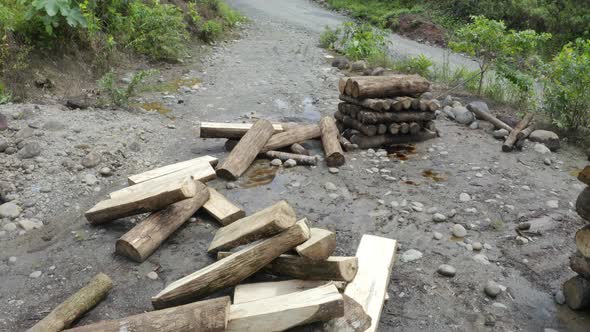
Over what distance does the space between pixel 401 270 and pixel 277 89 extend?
5.78m

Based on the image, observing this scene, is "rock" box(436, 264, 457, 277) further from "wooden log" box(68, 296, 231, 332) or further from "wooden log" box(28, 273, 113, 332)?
"wooden log" box(28, 273, 113, 332)

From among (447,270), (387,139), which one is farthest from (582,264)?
(387,139)

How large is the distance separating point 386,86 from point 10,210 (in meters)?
4.87

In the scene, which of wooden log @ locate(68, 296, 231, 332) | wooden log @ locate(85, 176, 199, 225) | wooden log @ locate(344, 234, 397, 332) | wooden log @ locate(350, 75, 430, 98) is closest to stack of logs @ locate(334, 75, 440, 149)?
wooden log @ locate(350, 75, 430, 98)

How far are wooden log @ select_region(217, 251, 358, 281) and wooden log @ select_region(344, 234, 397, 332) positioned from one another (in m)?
0.11

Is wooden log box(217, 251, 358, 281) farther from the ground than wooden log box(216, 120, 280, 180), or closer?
farther from the ground

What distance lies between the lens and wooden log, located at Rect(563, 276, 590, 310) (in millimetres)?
3562

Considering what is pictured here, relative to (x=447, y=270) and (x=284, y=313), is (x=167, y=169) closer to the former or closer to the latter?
(x=284, y=313)

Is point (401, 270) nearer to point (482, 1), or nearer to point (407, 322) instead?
point (407, 322)

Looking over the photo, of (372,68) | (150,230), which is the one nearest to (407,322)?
(150,230)

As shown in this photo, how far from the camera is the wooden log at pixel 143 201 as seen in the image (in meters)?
4.26

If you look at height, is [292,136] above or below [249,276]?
below

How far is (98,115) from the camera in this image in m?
6.80

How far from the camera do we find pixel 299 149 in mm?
6402
